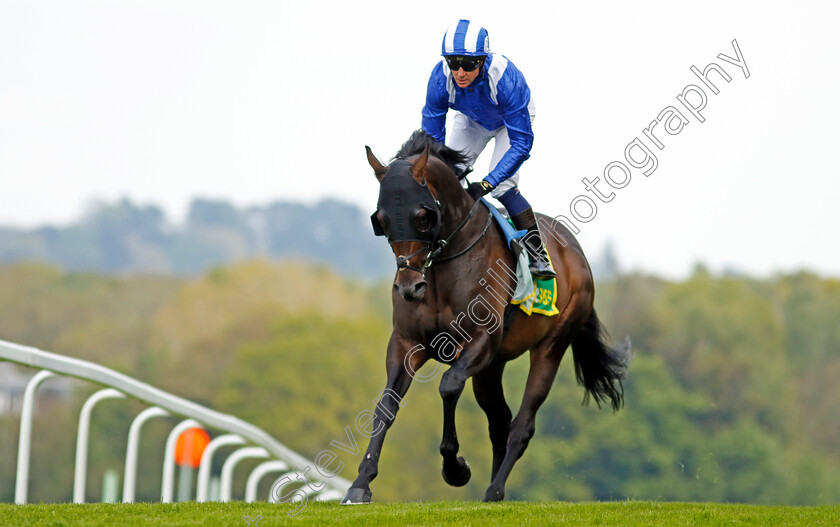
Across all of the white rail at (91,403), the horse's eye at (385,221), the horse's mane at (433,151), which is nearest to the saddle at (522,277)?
the horse's mane at (433,151)

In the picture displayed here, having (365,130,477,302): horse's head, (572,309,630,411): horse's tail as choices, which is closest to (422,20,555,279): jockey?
(365,130,477,302): horse's head

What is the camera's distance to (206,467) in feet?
26.7

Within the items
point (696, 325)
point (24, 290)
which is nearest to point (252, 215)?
point (24, 290)

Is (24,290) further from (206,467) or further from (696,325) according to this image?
(206,467)

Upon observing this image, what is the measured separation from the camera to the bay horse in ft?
17.9

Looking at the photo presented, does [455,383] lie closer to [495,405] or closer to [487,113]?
[495,405]

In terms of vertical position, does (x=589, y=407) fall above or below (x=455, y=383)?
below

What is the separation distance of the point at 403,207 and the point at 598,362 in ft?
9.66

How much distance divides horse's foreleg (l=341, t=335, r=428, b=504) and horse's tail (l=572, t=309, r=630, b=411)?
2.21m

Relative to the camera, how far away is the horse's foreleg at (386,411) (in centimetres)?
549

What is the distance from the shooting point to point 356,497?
5.46 meters

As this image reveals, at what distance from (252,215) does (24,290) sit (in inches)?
4634

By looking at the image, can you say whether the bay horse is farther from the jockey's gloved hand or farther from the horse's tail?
the horse's tail

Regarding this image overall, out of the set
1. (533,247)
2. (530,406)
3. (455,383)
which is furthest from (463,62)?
(530,406)
